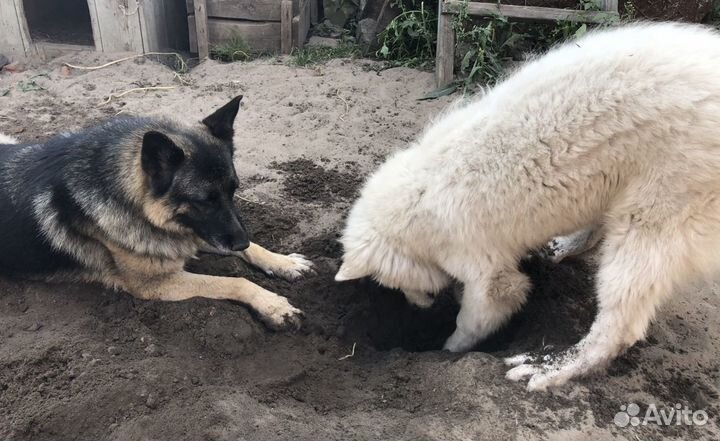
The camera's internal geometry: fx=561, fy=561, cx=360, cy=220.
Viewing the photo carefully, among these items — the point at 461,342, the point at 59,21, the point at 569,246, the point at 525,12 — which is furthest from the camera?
the point at 59,21

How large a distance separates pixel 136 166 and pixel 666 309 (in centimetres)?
386

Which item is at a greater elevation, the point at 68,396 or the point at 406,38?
the point at 406,38

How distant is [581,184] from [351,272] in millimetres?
1588

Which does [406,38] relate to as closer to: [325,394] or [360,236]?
[360,236]

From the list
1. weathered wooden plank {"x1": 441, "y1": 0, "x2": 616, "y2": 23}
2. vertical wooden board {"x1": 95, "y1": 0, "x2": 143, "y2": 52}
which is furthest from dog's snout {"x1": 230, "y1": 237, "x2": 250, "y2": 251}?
vertical wooden board {"x1": 95, "y1": 0, "x2": 143, "y2": 52}

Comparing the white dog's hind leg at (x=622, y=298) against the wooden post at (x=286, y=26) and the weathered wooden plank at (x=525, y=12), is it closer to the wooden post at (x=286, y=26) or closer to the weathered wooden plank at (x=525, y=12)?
the weathered wooden plank at (x=525, y=12)

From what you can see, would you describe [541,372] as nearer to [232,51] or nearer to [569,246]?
[569,246]

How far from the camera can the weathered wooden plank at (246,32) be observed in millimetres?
7891

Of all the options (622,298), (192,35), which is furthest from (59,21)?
(622,298)

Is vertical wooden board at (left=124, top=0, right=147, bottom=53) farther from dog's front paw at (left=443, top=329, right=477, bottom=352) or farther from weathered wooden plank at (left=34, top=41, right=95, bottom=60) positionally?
dog's front paw at (left=443, top=329, right=477, bottom=352)

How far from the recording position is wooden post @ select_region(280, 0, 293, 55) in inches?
307

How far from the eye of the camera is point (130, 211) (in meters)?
3.78

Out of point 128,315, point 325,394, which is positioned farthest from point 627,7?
point 128,315

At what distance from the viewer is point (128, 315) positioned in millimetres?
3904
